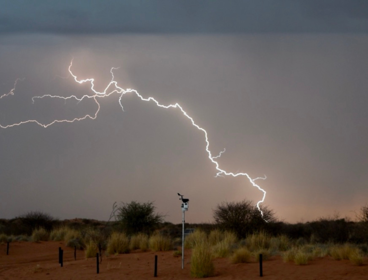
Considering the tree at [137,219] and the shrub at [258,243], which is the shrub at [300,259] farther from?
the tree at [137,219]

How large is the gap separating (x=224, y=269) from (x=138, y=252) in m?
9.43

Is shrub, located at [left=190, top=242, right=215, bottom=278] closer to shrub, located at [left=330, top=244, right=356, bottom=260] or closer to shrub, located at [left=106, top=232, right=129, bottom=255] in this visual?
shrub, located at [left=330, top=244, right=356, bottom=260]

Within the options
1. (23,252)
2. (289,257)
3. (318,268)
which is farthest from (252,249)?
(23,252)

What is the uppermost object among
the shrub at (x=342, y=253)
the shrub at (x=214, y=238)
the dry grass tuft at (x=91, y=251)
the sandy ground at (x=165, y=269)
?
the shrub at (x=214, y=238)

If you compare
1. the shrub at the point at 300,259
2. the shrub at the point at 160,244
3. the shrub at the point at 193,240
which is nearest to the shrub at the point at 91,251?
the shrub at the point at 160,244

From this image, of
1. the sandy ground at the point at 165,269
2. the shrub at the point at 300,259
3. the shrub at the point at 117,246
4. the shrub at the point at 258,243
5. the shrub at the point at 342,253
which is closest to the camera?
the sandy ground at the point at 165,269

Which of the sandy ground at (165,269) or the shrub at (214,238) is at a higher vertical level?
the shrub at (214,238)

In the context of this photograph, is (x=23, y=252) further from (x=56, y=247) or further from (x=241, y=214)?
(x=241, y=214)

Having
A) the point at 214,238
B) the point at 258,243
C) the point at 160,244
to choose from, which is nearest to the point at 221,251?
the point at 258,243

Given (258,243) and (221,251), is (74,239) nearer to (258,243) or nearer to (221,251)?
(258,243)

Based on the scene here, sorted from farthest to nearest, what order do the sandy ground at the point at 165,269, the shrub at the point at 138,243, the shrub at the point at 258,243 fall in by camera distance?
the shrub at the point at 138,243 → the shrub at the point at 258,243 → the sandy ground at the point at 165,269

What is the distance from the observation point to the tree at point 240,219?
33312mm

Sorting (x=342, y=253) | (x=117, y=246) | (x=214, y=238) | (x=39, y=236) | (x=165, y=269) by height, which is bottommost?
(x=165, y=269)

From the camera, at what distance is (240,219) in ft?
110
